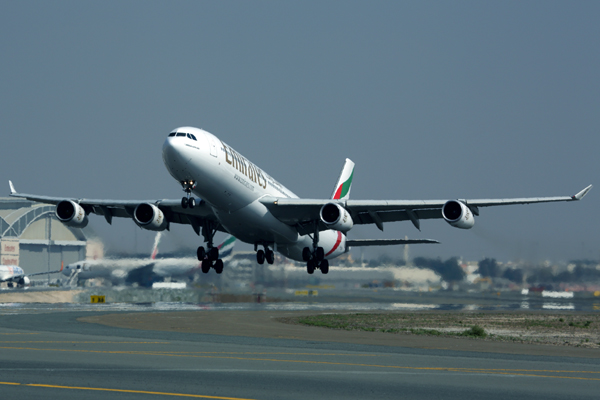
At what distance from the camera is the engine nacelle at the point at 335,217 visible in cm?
3997

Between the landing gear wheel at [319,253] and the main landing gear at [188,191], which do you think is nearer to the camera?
the main landing gear at [188,191]

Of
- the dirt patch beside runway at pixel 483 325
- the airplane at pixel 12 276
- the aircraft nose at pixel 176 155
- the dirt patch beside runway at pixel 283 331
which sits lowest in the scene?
the dirt patch beside runway at pixel 483 325

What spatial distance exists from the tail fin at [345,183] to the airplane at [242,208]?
7.81 meters

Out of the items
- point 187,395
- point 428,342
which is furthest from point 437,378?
point 428,342

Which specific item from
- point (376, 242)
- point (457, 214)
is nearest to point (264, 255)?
point (376, 242)

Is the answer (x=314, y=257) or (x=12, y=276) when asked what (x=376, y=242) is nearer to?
(x=314, y=257)

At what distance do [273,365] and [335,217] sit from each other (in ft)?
63.8

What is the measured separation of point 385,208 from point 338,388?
2610 cm

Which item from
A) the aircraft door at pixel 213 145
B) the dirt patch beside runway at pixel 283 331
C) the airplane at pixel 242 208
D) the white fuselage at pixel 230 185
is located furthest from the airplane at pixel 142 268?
the aircraft door at pixel 213 145

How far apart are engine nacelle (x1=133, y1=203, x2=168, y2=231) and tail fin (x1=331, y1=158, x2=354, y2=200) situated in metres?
19.0

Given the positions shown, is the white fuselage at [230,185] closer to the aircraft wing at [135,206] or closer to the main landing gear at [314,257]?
the main landing gear at [314,257]

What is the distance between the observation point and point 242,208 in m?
39.3

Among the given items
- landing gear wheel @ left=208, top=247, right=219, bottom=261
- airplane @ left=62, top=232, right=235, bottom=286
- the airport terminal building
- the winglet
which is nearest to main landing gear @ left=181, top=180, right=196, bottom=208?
landing gear wheel @ left=208, top=247, right=219, bottom=261

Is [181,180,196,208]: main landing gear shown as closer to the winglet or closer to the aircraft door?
the aircraft door
